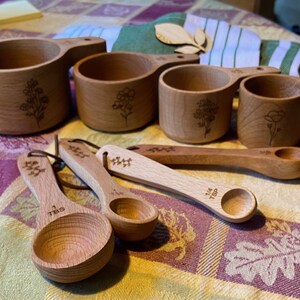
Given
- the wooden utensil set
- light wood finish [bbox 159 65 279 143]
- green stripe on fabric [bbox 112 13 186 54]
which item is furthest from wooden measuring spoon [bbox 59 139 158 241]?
green stripe on fabric [bbox 112 13 186 54]

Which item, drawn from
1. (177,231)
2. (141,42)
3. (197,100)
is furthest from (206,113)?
(141,42)

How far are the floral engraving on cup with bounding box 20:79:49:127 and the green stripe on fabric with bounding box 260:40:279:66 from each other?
34 centimetres

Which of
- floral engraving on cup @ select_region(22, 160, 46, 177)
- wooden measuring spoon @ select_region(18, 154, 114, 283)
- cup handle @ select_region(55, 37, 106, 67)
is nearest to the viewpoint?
wooden measuring spoon @ select_region(18, 154, 114, 283)

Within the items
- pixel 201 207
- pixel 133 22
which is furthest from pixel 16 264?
pixel 133 22

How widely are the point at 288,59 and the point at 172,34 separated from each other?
19 centimetres

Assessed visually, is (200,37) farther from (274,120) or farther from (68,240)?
(68,240)

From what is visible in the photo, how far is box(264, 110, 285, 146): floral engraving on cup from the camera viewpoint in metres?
0.46

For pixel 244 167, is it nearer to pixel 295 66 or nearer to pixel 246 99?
pixel 246 99

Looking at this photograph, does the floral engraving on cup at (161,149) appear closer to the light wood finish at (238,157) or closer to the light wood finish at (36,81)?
the light wood finish at (238,157)

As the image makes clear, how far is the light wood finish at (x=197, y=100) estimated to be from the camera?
1.58 ft

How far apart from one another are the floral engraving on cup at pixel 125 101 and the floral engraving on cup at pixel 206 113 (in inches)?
3.2

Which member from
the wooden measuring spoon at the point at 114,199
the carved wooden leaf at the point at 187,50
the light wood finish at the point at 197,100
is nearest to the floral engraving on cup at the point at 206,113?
the light wood finish at the point at 197,100

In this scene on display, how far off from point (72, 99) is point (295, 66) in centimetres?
32

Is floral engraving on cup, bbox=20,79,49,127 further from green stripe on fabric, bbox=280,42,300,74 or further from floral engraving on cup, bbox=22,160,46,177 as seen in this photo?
green stripe on fabric, bbox=280,42,300,74
